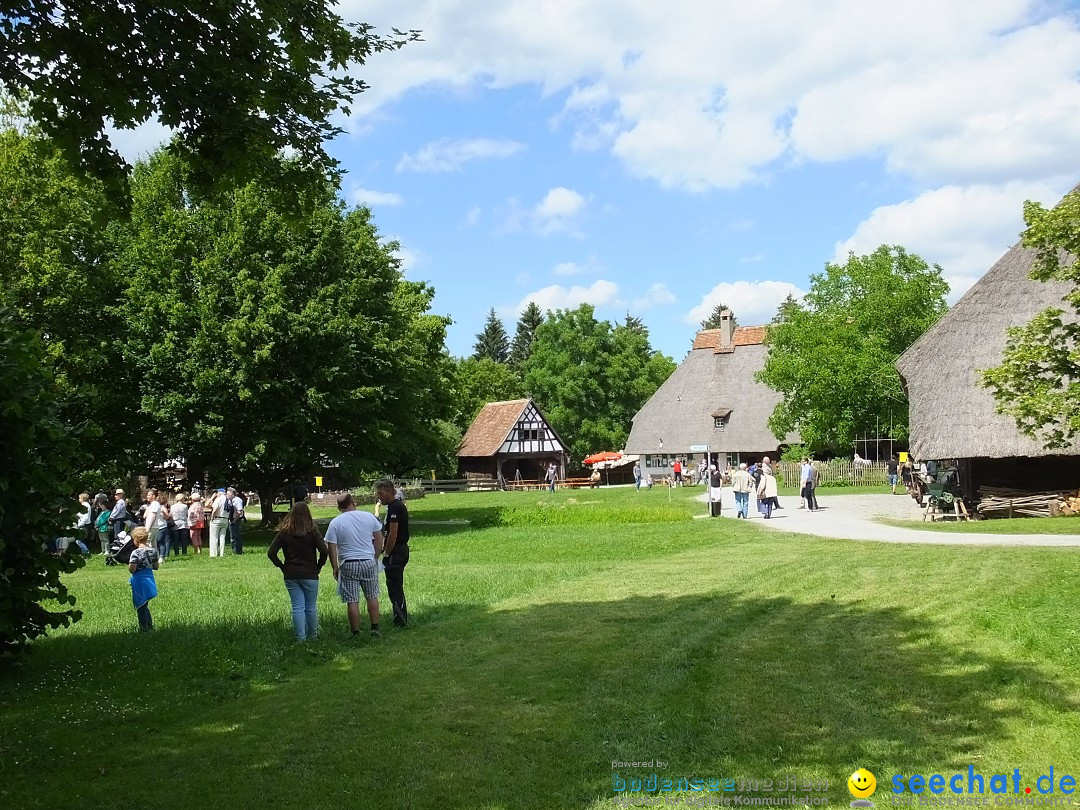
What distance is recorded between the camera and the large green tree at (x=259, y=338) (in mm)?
28703

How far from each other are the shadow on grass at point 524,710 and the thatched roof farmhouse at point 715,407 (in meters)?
58.4

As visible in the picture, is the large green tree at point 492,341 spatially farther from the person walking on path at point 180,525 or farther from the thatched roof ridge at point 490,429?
the person walking on path at point 180,525

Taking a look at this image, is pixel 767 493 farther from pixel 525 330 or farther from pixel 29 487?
pixel 525 330

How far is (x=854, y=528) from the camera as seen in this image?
24.7 metres

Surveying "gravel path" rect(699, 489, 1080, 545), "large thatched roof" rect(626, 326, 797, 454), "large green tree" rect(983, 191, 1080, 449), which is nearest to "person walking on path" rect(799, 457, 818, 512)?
"gravel path" rect(699, 489, 1080, 545)

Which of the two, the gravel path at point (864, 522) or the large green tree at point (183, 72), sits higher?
the large green tree at point (183, 72)

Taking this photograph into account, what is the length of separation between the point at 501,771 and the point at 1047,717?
411 cm

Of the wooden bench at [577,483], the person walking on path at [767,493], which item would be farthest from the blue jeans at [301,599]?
the wooden bench at [577,483]

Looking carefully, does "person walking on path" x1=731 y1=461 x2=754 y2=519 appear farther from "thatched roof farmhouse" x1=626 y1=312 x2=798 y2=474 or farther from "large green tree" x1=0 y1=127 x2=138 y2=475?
"thatched roof farmhouse" x1=626 y1=312 x2=798 y2=474

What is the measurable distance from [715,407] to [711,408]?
1.02 ft

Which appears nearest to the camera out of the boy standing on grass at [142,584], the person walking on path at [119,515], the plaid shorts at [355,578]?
the plaid shorts at [355,578]

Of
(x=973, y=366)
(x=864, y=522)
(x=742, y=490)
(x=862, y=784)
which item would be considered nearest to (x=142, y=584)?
(x=862, y=784)

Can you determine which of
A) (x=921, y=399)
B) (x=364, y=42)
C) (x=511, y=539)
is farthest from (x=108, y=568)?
(x=921, y=399)

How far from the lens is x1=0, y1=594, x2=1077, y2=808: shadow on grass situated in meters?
6.20
